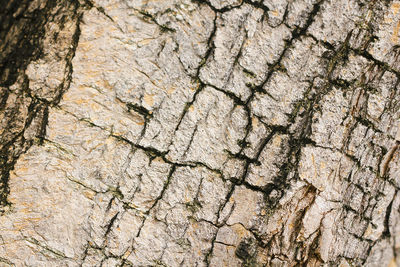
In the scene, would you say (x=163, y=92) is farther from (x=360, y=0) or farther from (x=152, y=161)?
(x=360, y=0)

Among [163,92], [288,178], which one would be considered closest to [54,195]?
[163,92]

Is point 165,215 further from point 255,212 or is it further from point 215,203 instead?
point 255,212

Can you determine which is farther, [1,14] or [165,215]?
[1,14]

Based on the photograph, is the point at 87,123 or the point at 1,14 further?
the point at 1,14

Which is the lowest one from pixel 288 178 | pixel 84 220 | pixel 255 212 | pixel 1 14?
pixel 84 220

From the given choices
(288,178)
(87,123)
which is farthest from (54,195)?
(288,178)

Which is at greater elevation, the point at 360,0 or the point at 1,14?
the point at 360,0
